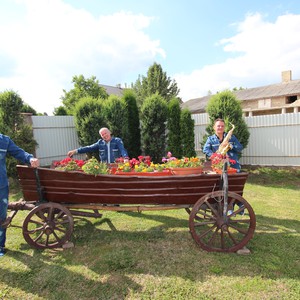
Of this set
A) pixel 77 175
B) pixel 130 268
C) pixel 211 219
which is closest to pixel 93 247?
pixel 130 268

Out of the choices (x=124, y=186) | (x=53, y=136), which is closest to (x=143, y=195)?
(x=124, y=186)

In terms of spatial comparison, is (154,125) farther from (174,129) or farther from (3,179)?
(3,179)

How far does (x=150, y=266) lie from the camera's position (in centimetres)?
297

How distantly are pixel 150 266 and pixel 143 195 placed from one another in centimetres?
90

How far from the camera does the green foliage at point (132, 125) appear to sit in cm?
982

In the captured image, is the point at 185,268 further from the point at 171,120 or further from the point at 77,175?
the point at 171,120

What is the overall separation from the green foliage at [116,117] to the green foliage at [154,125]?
806 mm

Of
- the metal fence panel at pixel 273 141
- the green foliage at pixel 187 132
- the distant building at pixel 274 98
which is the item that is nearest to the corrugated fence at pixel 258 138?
Answer: the metal fence panel at pixel 273 141

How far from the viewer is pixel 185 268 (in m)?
2.90

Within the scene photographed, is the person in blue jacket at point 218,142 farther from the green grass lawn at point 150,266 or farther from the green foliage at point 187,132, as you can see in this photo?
the green foliage at point 187,132

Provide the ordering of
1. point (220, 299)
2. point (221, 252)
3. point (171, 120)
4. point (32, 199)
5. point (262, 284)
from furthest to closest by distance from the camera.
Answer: point (171, 120), point (32, 199), point (221, 252), point (262, 284), point (220, 299)

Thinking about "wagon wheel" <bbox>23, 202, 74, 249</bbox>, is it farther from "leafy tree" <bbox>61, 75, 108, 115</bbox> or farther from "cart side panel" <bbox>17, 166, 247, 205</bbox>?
"leafy tree" <bbox>61, 75, 108, 115</bbox>

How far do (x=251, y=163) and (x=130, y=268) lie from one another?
786cm

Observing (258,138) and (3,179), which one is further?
(258,138)
